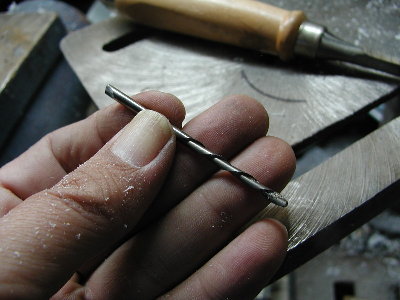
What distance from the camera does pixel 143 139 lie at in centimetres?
48

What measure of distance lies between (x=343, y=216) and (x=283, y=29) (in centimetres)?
35

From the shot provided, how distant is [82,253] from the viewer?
1.40 ft

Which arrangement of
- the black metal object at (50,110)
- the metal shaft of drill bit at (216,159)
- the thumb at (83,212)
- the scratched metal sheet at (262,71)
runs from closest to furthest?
the thumb at (83,212) < the metal shaft of drill bit at (216,159) < the scratched metal sheet at (262,71) < the black metal object at (50,110)

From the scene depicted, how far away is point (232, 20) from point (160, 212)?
15.9 inches

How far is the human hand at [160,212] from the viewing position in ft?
1.39

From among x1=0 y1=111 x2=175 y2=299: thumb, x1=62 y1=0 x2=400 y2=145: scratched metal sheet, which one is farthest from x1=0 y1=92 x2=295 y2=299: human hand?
x1=62 y1=0 x2=400 y2=145: scratched metal sheet

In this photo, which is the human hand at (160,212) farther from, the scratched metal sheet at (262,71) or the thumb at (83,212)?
the scratched metal sheet at (262,71)

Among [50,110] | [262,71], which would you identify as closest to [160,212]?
[262,71]

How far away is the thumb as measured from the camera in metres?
0.38

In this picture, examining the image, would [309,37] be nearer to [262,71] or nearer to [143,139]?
[262,71]

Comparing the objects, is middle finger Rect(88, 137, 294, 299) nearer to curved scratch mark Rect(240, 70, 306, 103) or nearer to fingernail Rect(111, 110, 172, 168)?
fingernail Rect(111, 110, 172, 168)

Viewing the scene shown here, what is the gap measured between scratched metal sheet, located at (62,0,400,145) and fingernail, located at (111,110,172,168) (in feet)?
0.72

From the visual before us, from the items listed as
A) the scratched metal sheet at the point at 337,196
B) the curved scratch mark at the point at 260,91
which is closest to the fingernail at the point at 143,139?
the scratched metal sheet at the point at 337,196

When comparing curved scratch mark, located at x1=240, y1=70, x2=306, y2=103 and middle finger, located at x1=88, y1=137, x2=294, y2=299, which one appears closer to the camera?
middle finger, located at x1=88, y1=137, x2=294, y2=299
